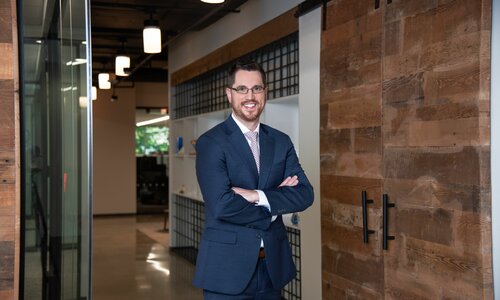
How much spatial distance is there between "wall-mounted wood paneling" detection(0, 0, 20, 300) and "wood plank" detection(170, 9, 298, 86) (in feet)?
9.47

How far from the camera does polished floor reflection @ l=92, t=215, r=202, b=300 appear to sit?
6.10 m

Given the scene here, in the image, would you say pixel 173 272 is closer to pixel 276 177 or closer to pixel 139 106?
pixel 276 177

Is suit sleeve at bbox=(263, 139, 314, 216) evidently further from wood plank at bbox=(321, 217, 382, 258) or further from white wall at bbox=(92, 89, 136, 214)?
white wall at bbox=(92, 89, 136, 214)

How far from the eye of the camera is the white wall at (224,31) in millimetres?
5416

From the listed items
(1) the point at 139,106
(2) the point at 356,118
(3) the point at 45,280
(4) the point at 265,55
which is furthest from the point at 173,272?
(1) the point at 139,106

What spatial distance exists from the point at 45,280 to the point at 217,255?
77 centimetres

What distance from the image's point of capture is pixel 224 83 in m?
7.00

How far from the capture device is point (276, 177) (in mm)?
2562

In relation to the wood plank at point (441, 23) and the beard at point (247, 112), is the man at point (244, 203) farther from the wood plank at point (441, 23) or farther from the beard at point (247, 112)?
the wood plank at point (441, 23)

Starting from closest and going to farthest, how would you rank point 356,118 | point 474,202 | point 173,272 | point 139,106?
point 474,202 < point 356,118 < point 173,272 < point 139,106

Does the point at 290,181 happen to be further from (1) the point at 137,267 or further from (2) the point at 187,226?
(2) the point at 187,226

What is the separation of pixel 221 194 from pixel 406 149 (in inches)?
51.0

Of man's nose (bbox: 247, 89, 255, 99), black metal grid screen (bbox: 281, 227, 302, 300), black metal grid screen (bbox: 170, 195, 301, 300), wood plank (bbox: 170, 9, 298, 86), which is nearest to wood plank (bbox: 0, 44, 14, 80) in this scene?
man's nose (bbox: 247, 89, 255, 99)

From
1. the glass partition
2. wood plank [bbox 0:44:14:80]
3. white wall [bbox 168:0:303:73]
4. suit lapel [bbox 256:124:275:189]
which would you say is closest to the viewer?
wood plank [bbox 0:44:14:80]
